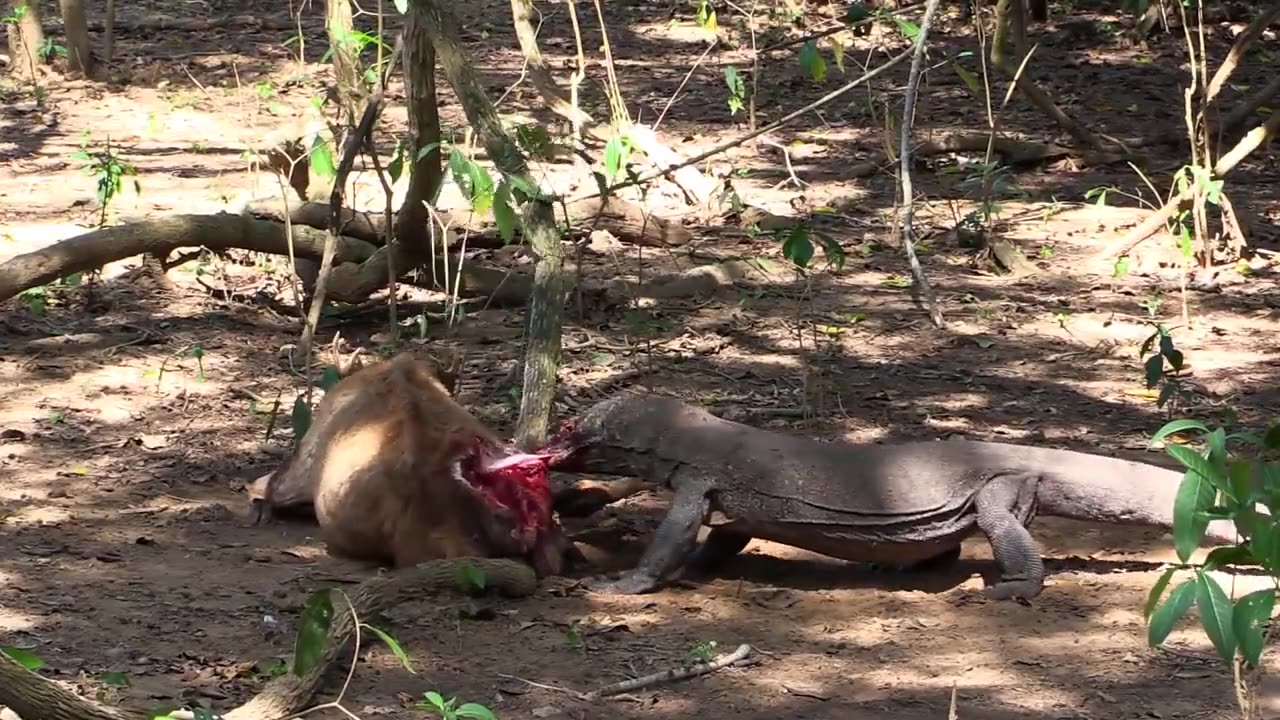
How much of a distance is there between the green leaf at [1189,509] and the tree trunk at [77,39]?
1125 cm

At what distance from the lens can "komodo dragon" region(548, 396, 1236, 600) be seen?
16.7ft

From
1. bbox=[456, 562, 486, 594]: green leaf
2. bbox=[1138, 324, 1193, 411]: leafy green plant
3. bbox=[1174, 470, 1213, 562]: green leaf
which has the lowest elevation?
bbox=[456, 562, 486, 594]: green leaf

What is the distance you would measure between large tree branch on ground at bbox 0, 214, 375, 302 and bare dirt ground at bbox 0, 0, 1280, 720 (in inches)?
15.0

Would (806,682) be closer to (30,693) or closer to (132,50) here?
(30,693)

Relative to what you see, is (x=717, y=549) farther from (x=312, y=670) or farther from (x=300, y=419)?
(x=312, y=670)

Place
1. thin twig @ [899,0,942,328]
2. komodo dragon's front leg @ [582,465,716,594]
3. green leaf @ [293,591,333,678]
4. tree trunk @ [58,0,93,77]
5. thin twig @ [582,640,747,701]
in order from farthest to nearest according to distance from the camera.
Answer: tree trunk @ [58,0,93,77], thin twig @ [899,0,942,328], komodo dragon's front leg @ [582,465,716,594], thin twig @ [582,640,747,701], green leaf @ [293,591,333,678]

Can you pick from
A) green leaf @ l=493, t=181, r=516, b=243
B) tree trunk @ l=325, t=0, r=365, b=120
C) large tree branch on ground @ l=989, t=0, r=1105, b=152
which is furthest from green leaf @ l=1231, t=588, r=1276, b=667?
large tree branch on ground @ l=989, t=0, r=1105, b=152

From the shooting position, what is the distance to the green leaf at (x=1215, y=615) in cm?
309

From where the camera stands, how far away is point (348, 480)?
209 inches

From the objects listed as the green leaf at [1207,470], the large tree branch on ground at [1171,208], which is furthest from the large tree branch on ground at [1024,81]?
the green leaf at [1207,470]

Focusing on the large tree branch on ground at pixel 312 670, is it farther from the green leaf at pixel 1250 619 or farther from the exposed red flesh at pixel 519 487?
the green leaf at pixel 1250 619

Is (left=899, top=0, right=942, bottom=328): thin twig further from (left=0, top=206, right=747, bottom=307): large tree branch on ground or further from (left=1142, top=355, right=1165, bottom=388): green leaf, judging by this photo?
(left=0, top=206, right=747, bottom=307): large tree branch on ground

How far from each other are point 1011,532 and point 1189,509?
78.5 inches

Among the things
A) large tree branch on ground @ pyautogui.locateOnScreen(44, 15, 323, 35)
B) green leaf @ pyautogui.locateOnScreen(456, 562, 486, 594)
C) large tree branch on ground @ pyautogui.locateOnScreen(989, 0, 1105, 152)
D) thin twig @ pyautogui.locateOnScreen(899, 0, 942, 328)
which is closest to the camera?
green leaf @ pyautogui.locateOnScreen(456, 562, 486, 594)
